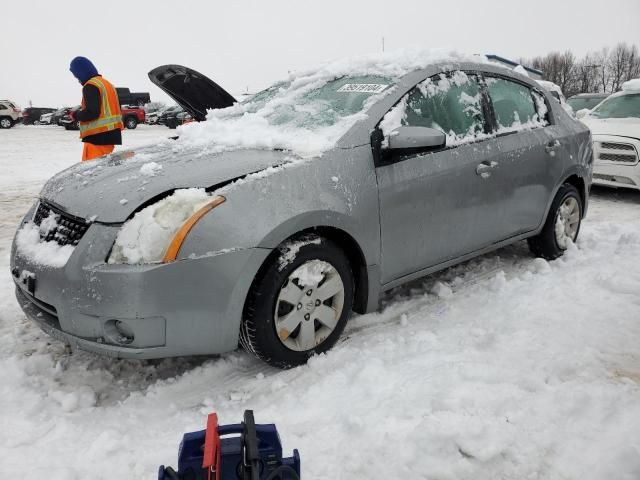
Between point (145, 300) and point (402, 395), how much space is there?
4.06ft

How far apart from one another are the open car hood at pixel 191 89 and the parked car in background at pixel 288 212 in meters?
0.63

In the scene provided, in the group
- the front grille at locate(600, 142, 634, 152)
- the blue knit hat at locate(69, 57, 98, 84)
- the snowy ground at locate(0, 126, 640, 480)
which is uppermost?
the blue knit hat at locate(69, 57, 98, 84)

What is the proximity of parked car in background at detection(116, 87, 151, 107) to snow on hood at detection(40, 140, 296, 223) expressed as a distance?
33.6m

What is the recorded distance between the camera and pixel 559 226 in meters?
4.42

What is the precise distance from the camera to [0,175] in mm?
10117

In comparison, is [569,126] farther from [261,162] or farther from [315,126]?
[261,162]

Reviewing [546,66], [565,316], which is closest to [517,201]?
[565,316]

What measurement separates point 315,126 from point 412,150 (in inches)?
23.3

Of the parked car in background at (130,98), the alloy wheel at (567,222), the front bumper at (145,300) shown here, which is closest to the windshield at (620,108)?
the alloy wheel at (567,222)

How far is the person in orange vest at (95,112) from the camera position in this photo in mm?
5531

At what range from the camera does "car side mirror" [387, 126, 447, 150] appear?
294cm

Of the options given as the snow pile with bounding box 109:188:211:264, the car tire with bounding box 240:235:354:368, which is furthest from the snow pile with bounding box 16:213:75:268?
the car tire with bounding box 240:235:354:368

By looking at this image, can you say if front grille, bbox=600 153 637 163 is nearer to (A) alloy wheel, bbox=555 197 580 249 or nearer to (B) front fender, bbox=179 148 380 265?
(A) alloy wheel, bbox=555 197 580 249

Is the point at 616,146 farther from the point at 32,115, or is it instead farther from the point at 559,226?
the point at 32,115
